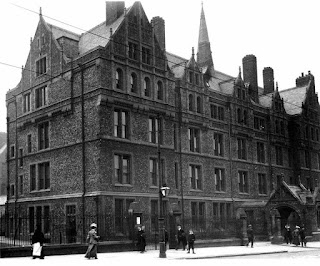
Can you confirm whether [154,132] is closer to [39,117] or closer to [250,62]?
[39,117]

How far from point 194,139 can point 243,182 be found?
27.5ft

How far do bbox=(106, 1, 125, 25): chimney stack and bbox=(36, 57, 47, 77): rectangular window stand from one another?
5984mm

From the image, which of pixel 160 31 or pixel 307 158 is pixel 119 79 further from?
pixel 307 158

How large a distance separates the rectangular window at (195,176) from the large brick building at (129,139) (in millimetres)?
88

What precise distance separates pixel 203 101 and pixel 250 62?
1328 centimetres

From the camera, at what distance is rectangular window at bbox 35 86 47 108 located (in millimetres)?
40272

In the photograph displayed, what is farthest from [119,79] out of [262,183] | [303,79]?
[303,79]

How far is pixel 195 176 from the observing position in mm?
44031

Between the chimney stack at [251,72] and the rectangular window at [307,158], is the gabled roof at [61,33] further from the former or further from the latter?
the rectangular window at [307,158]

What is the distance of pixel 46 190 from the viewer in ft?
127

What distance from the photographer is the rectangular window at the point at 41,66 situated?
40750mm

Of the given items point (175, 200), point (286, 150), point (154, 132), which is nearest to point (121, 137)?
point (154, 132)

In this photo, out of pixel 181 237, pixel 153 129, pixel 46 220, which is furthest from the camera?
pixel 153 129

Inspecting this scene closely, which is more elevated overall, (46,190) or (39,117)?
(39,117)
